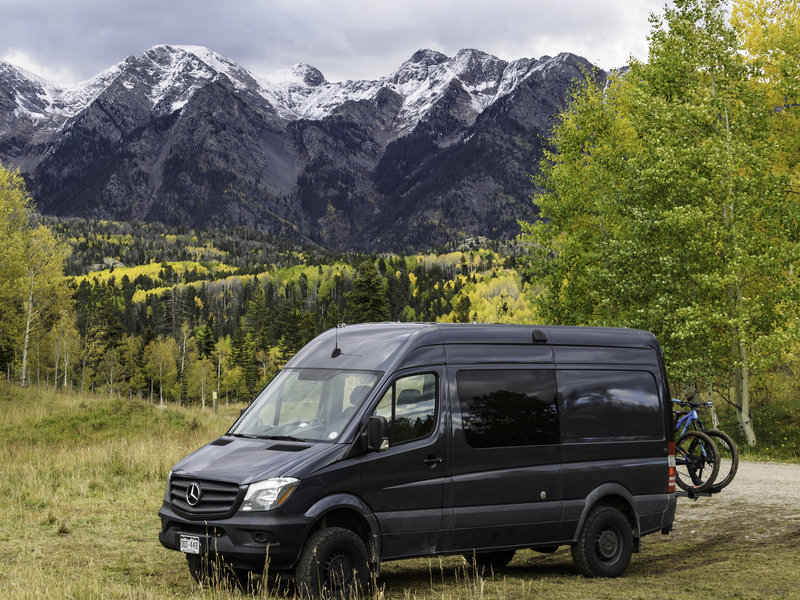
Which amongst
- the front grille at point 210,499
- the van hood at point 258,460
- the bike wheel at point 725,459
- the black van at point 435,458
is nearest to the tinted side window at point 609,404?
the black van at point 435,458

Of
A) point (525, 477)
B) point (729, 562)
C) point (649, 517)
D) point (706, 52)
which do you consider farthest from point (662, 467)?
point (706, 52)

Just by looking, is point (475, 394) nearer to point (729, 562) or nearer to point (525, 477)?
point (525, 477)

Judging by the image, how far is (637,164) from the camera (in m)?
25.4

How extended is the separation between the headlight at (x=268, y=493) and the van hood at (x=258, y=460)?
0.05m

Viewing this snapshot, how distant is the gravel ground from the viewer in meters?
11.5

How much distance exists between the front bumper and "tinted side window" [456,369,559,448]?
222 cm

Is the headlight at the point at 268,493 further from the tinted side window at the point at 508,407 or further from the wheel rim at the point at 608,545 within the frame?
the wheel rim at the point at 608,545

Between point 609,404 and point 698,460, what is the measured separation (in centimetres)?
569

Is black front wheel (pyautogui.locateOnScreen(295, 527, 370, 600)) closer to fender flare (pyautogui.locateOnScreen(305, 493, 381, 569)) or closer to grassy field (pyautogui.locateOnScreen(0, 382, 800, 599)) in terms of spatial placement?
fender flare (pyautogui.locateOnScreen(305, 493, 381, 569))

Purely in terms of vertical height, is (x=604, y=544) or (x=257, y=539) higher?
(x=257, y=539)

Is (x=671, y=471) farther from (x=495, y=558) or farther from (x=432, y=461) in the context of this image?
(x=432, y=461)

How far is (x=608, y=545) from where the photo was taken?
937 cm

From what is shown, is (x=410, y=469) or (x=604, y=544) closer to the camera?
(x=410, y=469)

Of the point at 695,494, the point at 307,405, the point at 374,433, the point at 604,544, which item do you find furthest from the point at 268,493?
the point at 695,494
